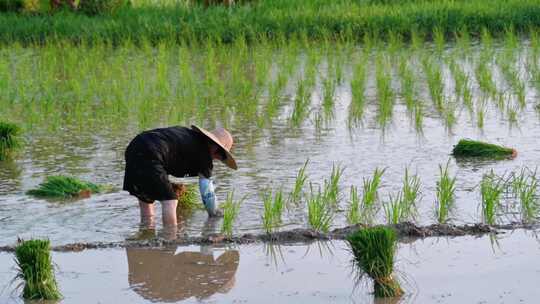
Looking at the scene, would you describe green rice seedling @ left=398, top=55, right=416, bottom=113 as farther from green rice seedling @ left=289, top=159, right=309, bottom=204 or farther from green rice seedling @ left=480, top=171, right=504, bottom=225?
green rice seedling @ left=480, top=171, right=504, bottom=225

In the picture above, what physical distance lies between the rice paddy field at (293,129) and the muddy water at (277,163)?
0.07 feet

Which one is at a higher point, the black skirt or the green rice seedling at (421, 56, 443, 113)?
the black skirt

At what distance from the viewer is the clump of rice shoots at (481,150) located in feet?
24.3

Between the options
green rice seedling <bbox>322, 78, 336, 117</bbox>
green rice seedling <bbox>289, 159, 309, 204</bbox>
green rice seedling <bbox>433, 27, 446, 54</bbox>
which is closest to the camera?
green rice seedling <bbox>289, 159, 309, 204</bbox>

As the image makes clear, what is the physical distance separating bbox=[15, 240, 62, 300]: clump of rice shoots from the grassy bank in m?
7.81

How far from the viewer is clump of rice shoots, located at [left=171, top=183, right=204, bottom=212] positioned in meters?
6.31

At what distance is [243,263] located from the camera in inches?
205

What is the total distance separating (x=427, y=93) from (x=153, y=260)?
16.3ft

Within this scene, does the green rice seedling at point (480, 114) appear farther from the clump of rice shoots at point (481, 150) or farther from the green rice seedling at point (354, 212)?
the green rice seedling at point (354, 212)

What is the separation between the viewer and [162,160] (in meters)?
5.89

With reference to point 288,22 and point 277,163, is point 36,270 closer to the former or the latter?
point 277,163

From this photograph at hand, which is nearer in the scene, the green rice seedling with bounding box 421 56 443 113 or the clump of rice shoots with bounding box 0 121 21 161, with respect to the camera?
the clump of rice shoots with bounding box 0 121 21 161

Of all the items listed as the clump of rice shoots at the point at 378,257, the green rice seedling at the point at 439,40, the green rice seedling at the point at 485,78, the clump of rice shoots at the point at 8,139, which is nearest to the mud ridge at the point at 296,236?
the clump of rice shoots at the point at 378,257

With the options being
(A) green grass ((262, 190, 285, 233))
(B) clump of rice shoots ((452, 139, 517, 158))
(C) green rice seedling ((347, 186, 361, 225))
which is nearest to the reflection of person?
(A) green grass ((262, 190, 285, 233))
